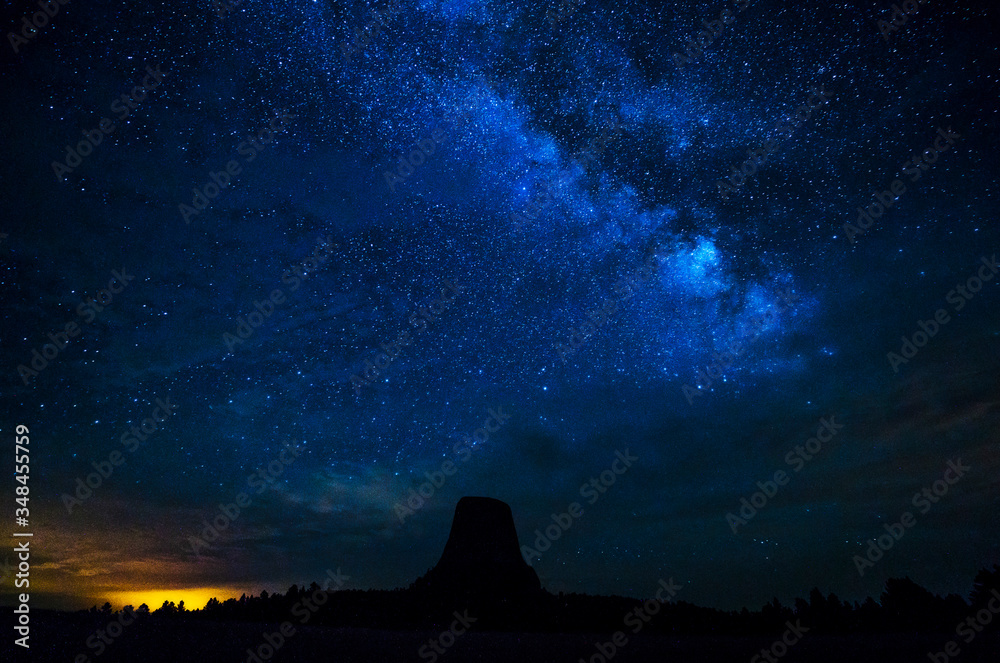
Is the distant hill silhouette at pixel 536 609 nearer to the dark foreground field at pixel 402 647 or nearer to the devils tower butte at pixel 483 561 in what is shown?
the devils tower butte at pixel 483 561

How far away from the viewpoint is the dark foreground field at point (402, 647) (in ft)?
29.8

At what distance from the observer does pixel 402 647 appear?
37.3 ft

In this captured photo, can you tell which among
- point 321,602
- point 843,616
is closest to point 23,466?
point 321,602

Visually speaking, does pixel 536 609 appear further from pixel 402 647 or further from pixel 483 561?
pixel 402 647

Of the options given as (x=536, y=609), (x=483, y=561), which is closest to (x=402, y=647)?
(x=536, y=609)

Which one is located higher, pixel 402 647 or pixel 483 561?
pixel 483 561

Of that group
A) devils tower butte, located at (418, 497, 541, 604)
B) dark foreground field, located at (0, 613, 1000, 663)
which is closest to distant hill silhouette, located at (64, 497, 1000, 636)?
devils tower butte, located at (418, 497, 541, 604)

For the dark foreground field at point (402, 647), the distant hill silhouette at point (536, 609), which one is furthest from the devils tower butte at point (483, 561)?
the dark foreground field at point (402, 647)

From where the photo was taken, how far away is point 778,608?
16578 millimetres

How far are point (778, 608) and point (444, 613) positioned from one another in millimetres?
12937

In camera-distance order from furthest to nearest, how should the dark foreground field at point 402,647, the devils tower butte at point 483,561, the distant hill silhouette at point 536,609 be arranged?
the devils tower butte at point 483,561, the distant hill silhouette at point 536,609, the dark foreground field at point 402,647

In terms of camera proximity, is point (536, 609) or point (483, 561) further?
point (483, 561)

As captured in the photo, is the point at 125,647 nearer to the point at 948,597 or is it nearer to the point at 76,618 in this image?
the point at 76,618

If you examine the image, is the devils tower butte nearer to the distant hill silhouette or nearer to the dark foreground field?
the distant hill silhouette
